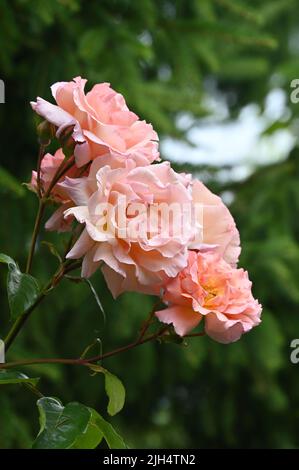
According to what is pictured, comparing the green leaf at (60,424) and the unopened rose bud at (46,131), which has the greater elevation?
the unopened rose bud at (46,131)

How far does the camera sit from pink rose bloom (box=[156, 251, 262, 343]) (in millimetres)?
776

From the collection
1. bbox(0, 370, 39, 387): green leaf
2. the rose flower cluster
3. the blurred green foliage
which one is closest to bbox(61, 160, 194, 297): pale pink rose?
the rose flower cluster

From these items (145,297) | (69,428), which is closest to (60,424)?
(69,428)

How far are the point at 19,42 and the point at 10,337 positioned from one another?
55.8 inches

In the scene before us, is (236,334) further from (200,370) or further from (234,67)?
(234,67)

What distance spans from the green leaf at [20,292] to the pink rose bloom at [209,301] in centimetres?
11

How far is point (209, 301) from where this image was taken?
79 cm

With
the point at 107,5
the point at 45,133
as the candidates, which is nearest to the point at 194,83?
the point at 107,5

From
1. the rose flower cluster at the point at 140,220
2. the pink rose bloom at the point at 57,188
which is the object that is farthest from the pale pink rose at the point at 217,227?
the pink rose bloom at the point at 57,188

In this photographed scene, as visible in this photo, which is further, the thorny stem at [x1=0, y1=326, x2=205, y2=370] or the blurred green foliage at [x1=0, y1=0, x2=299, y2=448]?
the blurred green foliage at [x1=0, y1=0, x2=299, y2=448]

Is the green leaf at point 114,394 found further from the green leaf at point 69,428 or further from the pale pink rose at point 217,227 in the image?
the pale pink rose at point 217,227

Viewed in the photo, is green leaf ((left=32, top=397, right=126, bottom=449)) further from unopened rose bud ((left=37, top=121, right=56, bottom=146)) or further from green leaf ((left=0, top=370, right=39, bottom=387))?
unopened rose bud ((left=37, top=121, right=56, bottom=146))

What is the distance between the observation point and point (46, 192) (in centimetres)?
80

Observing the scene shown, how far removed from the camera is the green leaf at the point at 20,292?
74 cm
